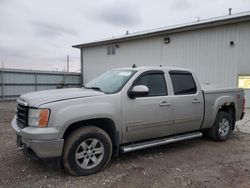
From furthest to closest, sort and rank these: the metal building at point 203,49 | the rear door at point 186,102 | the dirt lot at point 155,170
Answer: the metal building at point 203,49 < the rear door at point 186,102 < the dirt lot at point 155,170

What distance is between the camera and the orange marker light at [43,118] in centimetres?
345

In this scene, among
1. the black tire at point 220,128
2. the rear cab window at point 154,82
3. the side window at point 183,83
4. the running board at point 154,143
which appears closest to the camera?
the running board at point 154,143

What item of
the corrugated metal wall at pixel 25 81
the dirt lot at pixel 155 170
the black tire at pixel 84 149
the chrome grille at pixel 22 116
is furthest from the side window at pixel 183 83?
the corrugated metal wall at pixel 25 81

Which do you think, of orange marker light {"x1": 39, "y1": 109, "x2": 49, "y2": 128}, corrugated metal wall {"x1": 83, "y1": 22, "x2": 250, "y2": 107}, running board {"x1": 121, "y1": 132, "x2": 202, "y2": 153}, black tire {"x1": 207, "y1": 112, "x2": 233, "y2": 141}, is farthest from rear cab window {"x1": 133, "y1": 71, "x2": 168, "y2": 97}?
corrugated metal wall {"x1": 83, "y1": 22, "x2": 250, "y2": 107}

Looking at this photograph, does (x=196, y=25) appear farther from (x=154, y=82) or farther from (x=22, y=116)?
(x=22, y=116)

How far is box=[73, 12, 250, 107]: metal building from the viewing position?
1182 centimetres

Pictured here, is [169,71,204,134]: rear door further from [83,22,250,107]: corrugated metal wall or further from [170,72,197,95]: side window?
[83,22,250,107]: corrugated metal wall

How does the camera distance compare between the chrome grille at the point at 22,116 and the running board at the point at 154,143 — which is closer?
the chrome grille at the point at 22,116

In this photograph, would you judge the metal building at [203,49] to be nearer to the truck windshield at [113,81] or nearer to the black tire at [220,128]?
the black tire at [220,128]

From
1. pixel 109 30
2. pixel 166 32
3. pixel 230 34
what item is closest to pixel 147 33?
pixel 166 32

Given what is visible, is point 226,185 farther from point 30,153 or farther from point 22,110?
point 22,110

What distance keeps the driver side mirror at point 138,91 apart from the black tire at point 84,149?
2.78 ft

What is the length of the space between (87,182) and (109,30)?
2339 cm

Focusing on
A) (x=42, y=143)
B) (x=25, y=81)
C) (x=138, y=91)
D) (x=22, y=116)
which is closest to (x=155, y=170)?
(x=138, y=91)
